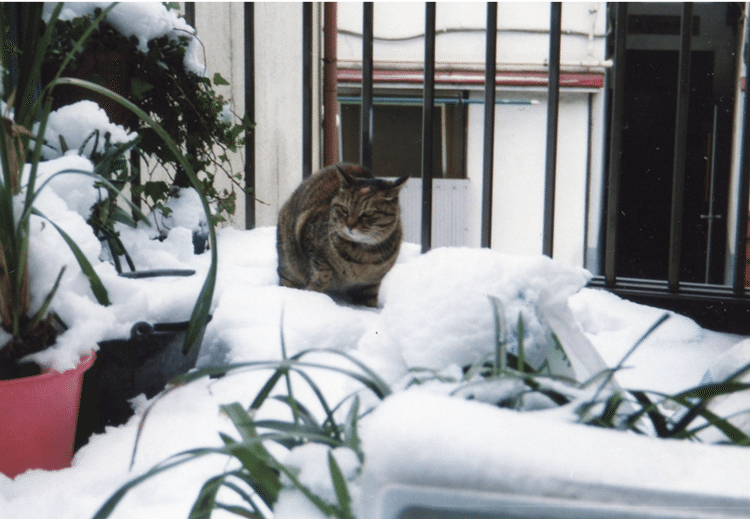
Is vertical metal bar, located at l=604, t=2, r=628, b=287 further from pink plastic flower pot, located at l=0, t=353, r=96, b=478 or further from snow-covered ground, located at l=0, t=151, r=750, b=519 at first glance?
pink plastic flower pot, located at l=0, t=353, r=96, b=478

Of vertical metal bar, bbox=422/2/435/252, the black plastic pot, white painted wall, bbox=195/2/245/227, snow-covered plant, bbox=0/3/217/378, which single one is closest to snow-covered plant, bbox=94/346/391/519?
snow-covered plant, bbox=0/3/217/378

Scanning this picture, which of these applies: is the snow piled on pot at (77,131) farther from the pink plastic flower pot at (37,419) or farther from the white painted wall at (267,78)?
the white painted wall at (267,78)

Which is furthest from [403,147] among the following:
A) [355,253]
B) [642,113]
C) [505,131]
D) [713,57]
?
[355,253]

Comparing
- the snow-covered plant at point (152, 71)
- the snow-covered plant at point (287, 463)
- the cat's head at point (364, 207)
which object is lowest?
the snow-covered plant at point (287, 463)

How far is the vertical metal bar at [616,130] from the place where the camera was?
1.60m

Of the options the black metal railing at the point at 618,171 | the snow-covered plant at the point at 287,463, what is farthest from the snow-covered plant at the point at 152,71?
the snow-covered plant at the point at 287,463

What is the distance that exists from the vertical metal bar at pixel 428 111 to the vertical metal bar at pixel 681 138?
26.7 inches

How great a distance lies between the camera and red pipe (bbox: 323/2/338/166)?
3088 millimetres

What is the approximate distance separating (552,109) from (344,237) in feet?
2.35

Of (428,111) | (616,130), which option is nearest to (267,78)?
(428,111)

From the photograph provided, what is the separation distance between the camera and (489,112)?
1.70 m

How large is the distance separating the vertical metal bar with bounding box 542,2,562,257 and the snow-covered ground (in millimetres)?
342

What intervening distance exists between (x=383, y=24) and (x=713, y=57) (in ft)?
8.87

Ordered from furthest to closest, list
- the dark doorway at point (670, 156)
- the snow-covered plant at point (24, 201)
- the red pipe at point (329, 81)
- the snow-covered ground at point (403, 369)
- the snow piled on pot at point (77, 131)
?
the dark doorway at point (670, 156), the red pipe at point (329, 81), the snow piled on pot at point (77, 131), the snow-covered plant at point (24, 201), the snow-covered ground at point (403, 369)
